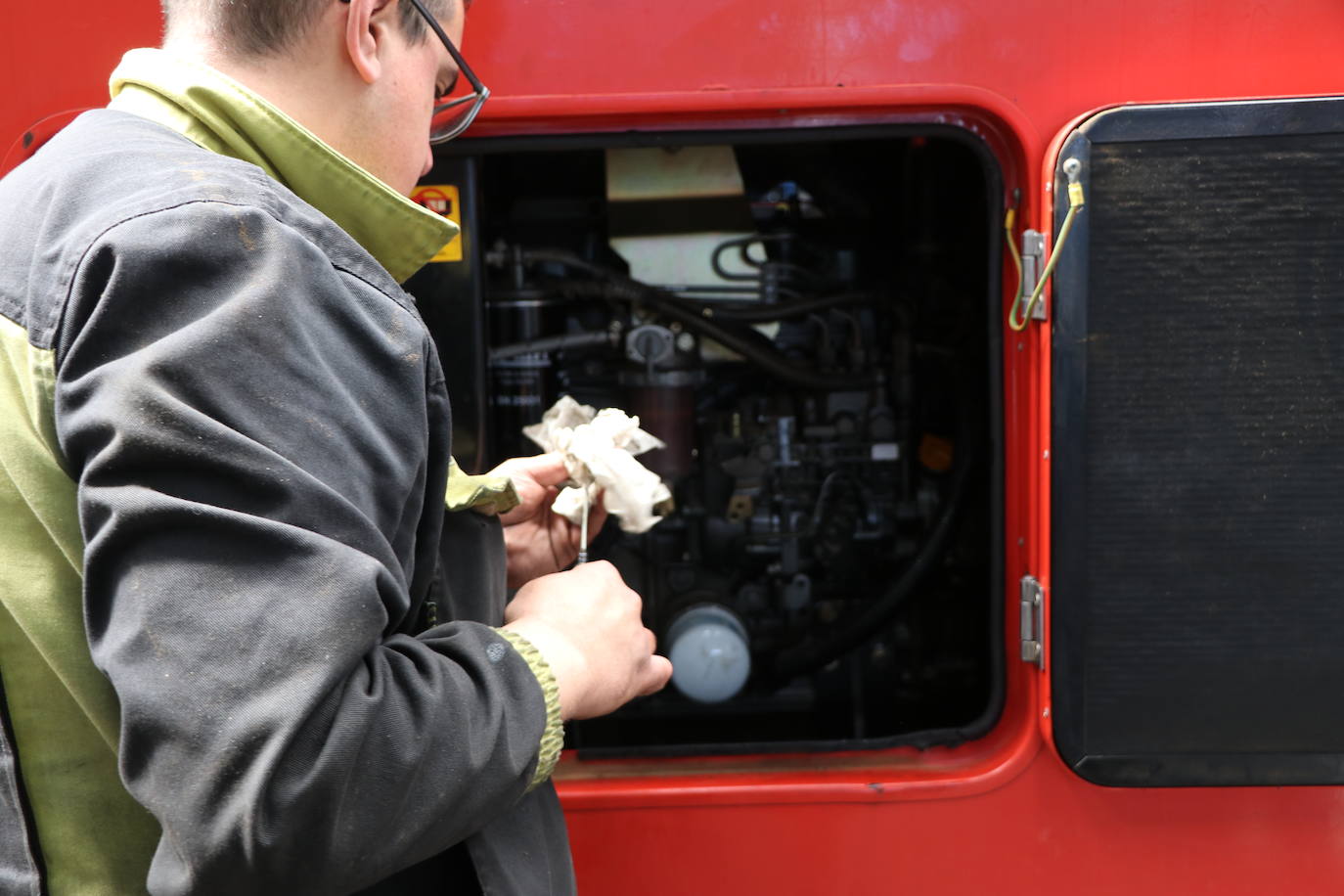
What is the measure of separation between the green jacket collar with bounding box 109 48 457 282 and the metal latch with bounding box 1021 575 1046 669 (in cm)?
93

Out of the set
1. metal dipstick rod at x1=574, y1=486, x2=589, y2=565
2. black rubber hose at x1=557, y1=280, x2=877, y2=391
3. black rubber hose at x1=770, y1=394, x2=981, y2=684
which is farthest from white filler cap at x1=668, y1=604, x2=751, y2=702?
metal dipstick rod at x1=574, y1=486, x2=589, y2=565

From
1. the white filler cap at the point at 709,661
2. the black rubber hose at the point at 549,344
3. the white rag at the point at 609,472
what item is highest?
the black rubber hose at the point at 549,344

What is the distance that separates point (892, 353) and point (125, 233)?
5.27ft

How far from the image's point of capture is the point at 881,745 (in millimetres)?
1513

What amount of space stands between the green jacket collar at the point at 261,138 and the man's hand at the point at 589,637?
0.97 ft

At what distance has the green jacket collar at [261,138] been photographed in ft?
2.33

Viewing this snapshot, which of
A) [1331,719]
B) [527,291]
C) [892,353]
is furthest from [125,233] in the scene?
[892,353]

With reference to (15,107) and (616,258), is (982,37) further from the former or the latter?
(15,107)

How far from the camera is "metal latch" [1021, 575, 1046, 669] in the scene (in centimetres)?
133

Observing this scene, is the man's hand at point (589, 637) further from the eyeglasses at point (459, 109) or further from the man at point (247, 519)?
the eyeglasses at point (459, 109)

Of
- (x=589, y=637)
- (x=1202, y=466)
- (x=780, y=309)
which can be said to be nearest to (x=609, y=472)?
(x=589, y=637)

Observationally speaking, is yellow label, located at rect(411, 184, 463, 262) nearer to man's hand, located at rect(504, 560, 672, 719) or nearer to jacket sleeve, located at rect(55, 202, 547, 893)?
man's hand, located at rect(504, 560, 672, 719)

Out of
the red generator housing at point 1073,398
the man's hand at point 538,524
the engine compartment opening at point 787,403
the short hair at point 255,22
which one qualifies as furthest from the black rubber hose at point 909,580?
the short hair at point 255,22

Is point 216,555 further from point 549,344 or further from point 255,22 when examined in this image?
point 549,344
